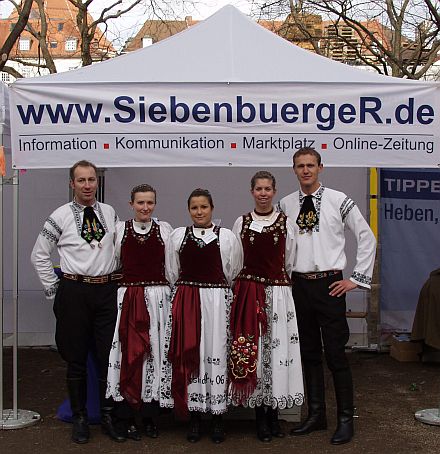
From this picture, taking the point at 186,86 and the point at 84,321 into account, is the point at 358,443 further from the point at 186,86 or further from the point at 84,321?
the point at 186,86

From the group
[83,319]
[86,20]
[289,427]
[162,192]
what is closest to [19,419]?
[83,319]

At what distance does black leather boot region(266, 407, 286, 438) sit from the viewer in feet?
14.9

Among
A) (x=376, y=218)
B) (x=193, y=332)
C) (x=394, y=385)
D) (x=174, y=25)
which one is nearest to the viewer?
(x=193, y=332)

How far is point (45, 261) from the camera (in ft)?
14.7

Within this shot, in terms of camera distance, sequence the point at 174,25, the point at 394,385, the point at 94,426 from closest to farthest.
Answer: the point at 94,426 < the point at 394,385 < the point at 174,25

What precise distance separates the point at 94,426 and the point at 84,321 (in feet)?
2.60

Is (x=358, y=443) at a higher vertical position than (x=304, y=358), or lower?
lower

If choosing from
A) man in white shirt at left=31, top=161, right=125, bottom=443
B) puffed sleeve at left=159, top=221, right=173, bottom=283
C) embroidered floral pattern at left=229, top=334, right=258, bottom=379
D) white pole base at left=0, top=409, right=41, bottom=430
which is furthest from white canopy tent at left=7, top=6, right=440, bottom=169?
white pole base at left=0, top=409, right=41, bottom=430

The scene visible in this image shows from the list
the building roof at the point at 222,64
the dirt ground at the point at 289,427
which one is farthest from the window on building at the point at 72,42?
the dirt ground at the point at 289,427

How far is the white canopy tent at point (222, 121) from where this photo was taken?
14.7ft

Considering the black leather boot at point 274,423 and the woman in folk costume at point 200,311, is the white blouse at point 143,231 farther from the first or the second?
the black leather boot at point 274,423

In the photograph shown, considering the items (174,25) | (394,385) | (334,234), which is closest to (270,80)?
(334,234)

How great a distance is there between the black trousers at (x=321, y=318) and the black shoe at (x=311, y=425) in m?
0.36

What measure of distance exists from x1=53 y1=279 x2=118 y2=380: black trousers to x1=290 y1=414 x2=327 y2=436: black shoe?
3.97ft
